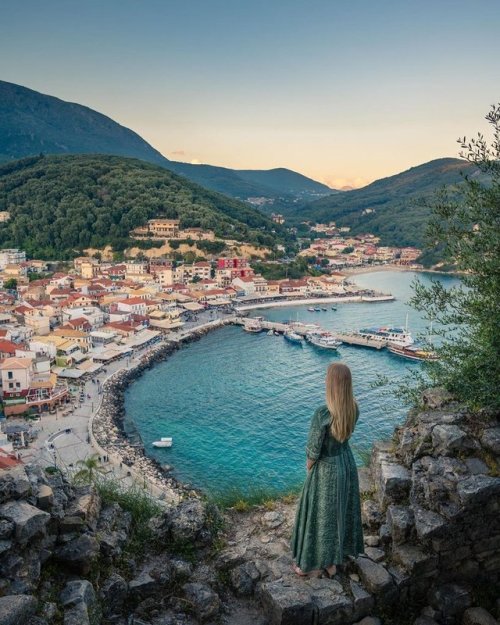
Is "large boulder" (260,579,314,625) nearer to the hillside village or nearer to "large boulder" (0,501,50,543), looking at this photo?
"large boulder" (0,501,50,543)

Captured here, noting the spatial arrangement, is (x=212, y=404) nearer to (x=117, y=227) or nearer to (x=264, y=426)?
(x=264, y=426)

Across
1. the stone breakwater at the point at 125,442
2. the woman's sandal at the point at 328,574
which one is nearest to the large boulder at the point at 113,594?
the woman's sandal at the point at 328,574

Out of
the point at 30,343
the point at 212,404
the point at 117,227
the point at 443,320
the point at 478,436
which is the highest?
the point at 117,227

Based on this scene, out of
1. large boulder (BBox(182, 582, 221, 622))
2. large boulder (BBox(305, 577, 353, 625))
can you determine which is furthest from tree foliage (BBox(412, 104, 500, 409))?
large boulder (BBox(182, 582, 221, 622))

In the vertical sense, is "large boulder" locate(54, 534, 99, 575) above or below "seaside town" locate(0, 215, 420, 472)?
above

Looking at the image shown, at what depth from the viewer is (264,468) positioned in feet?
60.6

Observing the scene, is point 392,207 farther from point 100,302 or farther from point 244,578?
point 244,578

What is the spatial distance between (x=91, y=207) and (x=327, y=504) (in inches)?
3210

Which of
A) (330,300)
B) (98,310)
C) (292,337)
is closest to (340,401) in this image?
(292,337)

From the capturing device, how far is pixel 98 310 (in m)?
42.6

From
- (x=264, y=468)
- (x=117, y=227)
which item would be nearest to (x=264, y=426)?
(x=264, y=468)

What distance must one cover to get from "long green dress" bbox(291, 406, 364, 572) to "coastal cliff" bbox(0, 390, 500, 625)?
0.19m

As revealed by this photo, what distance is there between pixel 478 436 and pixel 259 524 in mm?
2323

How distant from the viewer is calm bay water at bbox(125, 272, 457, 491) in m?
18.9
